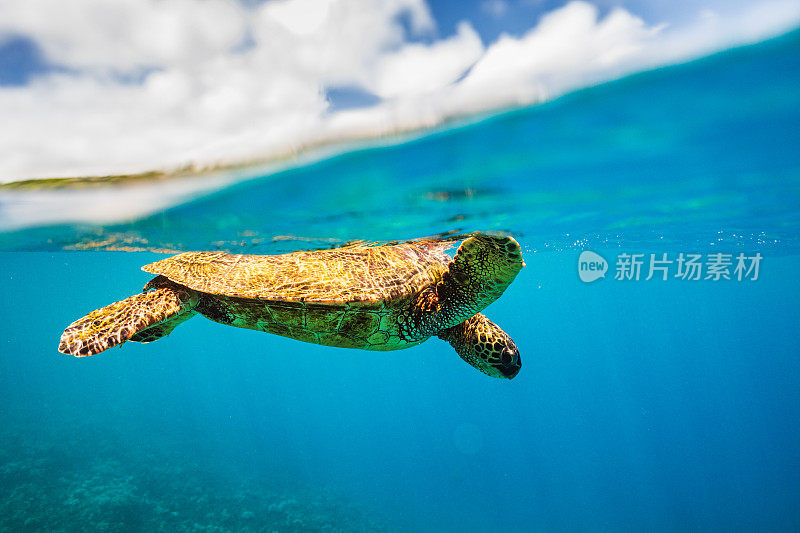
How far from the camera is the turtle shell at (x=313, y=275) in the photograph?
173 inches

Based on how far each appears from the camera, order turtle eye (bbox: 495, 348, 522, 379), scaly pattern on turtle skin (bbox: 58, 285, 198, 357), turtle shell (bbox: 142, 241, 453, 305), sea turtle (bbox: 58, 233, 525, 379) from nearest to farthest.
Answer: scaly pattern on turtle skin (bbox: 58, 285, 198, 357)
sea turtle (bbox: 58, 233, 525, 379)
turtle shell (bbox: 142, 241, 453, 305)
turtle eye (bbox: 495, 348, 522, 379)

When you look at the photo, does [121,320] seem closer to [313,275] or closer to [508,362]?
[313,275]

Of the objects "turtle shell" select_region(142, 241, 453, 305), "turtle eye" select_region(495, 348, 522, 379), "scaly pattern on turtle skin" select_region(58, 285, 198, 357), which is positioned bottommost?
"turtle eye" select_region(495, 348, 522, 379)

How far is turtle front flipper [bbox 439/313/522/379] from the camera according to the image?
5258 millimetres

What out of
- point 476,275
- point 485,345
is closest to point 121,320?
point 476,275

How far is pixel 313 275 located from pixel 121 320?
2.16m

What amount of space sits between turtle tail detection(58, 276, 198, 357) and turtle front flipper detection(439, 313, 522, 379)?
366 cm

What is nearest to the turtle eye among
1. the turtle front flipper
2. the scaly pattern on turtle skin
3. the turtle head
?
the turtle front flipper

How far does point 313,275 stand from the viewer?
4.62m

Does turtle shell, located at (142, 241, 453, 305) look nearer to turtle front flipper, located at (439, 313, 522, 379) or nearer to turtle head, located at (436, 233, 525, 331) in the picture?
turtle head, located at (436, 233, 525, 331)

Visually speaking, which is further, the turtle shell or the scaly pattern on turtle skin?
the turtle shell

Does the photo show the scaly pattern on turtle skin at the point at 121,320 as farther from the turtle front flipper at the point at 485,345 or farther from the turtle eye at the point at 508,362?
the turtle eye at the point at 508,362

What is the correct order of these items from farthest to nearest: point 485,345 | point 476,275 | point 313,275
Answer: point 485,345 < point 313,275 < point 476,275

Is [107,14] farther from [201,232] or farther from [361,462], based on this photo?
[361,462]
